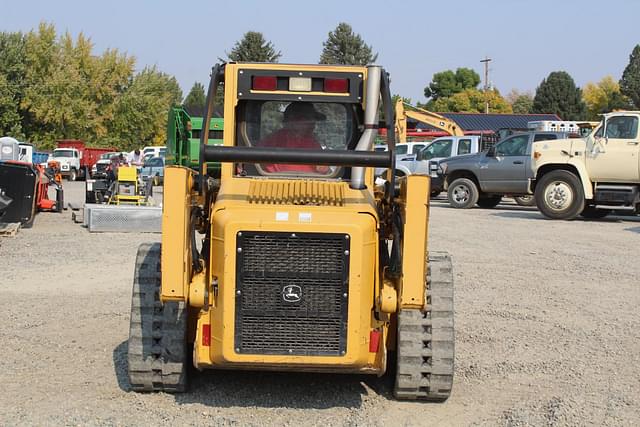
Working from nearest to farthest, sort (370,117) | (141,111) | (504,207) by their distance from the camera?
(370,117) → (504,207) → (141,111)

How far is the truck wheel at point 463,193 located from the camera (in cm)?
2302

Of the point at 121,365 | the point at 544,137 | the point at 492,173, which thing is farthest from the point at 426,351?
the point at 544,137

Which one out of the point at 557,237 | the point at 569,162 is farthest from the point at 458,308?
the point at 569,162

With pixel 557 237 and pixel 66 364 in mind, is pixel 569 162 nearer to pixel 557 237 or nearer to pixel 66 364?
pixel 557 237

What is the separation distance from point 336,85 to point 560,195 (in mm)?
14238

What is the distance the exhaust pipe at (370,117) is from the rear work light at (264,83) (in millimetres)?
633

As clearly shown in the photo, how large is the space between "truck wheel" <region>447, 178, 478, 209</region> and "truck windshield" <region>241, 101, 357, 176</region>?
56.4 ft

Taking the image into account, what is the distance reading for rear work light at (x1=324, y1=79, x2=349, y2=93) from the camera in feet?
19.8

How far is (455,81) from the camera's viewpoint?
110 m

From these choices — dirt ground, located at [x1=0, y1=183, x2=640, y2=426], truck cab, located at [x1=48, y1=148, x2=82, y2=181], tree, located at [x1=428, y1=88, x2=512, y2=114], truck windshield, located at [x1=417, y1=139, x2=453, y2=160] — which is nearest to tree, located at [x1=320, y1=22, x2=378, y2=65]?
tree, located at [x1=428, y1=88, x2=512, y2=114]

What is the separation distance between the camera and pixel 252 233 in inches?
199

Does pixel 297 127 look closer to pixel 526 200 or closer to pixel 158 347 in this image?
pixel 158 347

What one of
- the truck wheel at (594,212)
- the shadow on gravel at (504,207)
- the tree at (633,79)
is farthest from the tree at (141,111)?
the truck wheel at (594,212)

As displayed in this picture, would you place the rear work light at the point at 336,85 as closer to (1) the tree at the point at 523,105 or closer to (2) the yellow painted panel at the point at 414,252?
(2) the yellow painted panel at the point at 414,252
